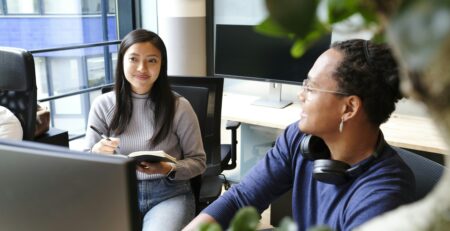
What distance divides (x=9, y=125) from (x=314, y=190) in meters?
1.46

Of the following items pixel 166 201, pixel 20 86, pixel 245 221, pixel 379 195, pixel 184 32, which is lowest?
pixel 166 201

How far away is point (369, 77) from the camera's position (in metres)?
1.18

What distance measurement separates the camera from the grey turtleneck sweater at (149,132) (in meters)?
1.92

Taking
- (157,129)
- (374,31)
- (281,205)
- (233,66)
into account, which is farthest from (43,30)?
(374,31)

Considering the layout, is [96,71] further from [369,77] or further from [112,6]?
[369,77]

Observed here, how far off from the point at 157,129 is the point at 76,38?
7.39ft

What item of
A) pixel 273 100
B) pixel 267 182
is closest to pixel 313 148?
pixel 267 182

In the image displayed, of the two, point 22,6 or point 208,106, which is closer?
point 208,106

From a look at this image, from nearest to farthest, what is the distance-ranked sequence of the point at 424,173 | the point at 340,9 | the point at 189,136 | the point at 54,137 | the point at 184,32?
1. the point at 340,9
2. the point at 424,173
3. the point at 189,136
4. the point at 54,137
5. the point at 184,32

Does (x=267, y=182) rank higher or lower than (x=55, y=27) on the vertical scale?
lower

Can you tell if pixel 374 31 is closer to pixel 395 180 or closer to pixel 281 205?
pixel 395 180

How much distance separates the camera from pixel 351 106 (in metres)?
1.23

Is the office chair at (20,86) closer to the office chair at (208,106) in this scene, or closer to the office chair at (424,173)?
the office chair at (208,106)

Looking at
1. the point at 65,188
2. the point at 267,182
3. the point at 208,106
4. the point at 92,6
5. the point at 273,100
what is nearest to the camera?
the point at 65,188
